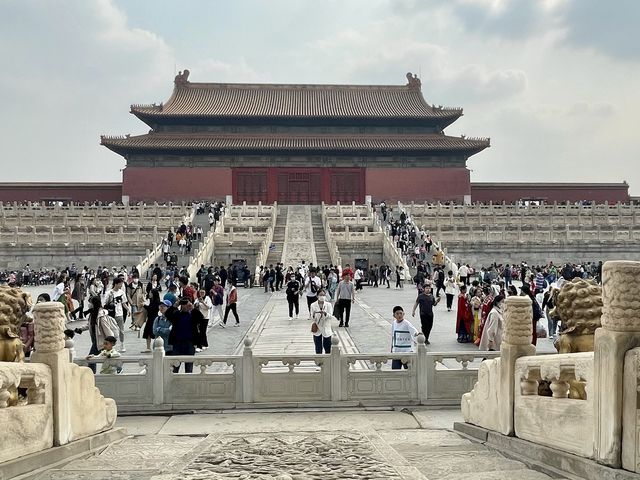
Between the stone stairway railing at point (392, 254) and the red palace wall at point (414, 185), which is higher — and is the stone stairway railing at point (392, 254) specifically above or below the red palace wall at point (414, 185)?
below

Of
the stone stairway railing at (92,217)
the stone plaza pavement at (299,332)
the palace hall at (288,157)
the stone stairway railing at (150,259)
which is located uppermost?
the palace hall at (288,157)

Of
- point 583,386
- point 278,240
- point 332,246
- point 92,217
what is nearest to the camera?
point 583,386

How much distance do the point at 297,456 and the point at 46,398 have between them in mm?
2114

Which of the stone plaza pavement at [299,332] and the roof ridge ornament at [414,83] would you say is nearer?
the stone plaza pavement at [299,332]

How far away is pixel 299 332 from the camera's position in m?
13.8

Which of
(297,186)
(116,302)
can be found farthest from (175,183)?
(116,302)

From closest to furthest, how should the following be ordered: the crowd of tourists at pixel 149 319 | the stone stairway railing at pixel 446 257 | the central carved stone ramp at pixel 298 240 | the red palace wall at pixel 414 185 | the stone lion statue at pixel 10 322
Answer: the stone lion statue at pixel 10 322
the crowd of tourists at pixel 149 319
the stone stairway railing at pixel 446 257
the central carved stone ramp at pixel 298 240
the red palace wall at pixel 414 185

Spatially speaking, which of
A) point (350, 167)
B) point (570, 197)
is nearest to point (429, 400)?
point (350, 167)

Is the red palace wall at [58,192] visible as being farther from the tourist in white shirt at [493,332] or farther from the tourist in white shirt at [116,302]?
the tourist in white shirt at [493,332]

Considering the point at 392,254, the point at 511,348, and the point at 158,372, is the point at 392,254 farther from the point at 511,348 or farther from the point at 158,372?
the point at 511,348

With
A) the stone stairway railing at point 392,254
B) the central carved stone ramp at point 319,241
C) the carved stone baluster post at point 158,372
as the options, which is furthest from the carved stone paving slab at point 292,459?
→ the central carved stone ramp at point 319,241

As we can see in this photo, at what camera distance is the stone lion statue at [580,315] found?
5.53 meters

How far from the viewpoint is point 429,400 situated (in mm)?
8273

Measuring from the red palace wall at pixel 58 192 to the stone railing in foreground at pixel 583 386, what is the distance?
4444 cm
